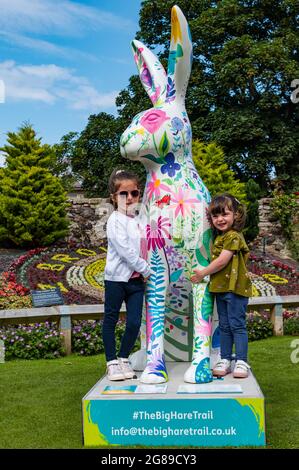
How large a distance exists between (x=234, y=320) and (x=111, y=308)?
0.79 meters

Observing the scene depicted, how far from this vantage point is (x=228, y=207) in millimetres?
3574

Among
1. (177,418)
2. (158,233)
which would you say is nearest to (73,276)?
(158,233)

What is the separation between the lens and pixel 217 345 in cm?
378

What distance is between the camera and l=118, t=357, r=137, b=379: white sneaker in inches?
141

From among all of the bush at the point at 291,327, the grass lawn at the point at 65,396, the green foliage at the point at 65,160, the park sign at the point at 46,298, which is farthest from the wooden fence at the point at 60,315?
the green foliage at the point at 65,160

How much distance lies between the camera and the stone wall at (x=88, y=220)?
521 inches

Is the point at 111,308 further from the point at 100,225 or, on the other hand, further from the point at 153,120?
the point at 100,225

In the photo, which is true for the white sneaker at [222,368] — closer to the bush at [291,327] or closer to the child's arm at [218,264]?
the child's arm at [218,264]

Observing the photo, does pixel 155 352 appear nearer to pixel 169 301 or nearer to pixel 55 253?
pixel 169 301

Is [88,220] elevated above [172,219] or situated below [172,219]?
above

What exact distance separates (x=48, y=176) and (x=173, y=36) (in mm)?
8864
